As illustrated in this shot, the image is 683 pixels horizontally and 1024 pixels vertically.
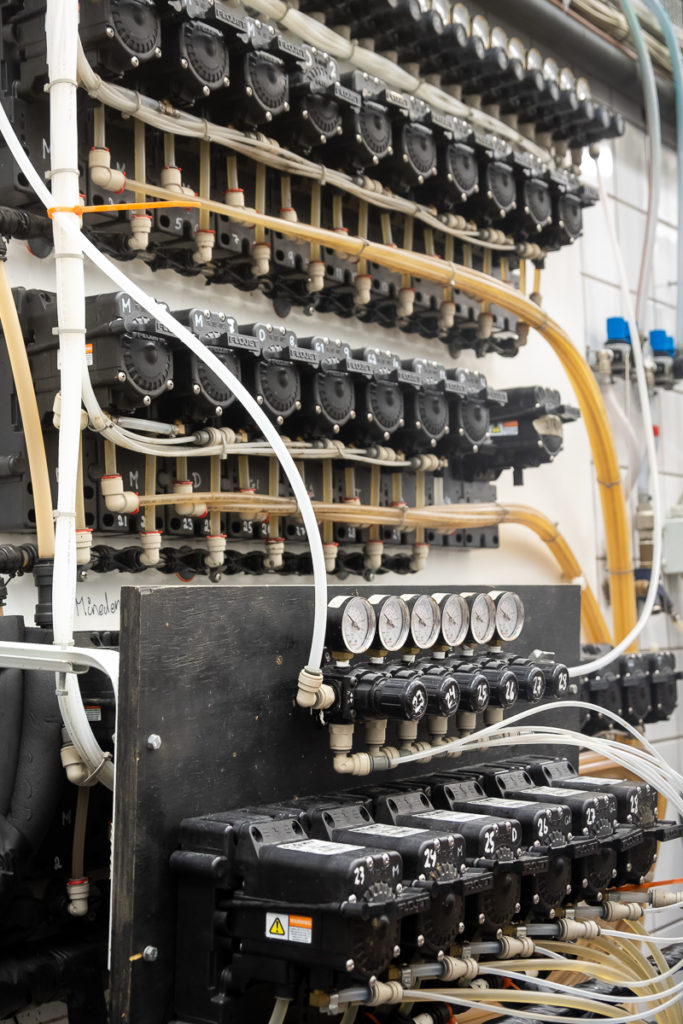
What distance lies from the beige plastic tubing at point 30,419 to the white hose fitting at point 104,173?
0.91ft

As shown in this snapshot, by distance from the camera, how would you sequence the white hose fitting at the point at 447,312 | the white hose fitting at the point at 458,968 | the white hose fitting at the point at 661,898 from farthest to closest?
the white hose fitting at the point at 447,312
the white hose fitting at the point at 661,898
the white hose fitting at the point at 458,968

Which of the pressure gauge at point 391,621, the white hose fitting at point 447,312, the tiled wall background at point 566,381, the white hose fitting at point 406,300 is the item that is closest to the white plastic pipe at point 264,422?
the pressure gauge at point 391,621

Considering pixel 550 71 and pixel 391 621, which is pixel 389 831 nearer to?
pixel 391 621

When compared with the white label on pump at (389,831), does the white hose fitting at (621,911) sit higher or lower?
lower

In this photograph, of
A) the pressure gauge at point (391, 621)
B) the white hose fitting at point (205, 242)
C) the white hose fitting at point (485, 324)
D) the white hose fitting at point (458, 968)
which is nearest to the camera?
the white hose fitting at point (458, 968)

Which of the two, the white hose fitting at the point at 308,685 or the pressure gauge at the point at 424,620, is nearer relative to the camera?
the white hose fitting at the point at 308,685

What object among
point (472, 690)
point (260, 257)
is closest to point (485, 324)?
point (260, 257)

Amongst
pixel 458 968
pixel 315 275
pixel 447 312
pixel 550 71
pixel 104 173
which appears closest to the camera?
pixel 458 968

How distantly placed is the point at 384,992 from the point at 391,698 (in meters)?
0.39

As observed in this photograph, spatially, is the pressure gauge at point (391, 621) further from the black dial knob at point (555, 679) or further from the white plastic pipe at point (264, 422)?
the black dial knob at point (555, 679)

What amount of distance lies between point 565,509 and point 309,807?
2.18m

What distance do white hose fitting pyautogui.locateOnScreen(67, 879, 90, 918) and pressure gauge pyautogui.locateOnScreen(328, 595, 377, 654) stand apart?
507mm

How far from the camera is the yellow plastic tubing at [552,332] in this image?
2422 millimetres

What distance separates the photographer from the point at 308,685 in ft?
5.33
